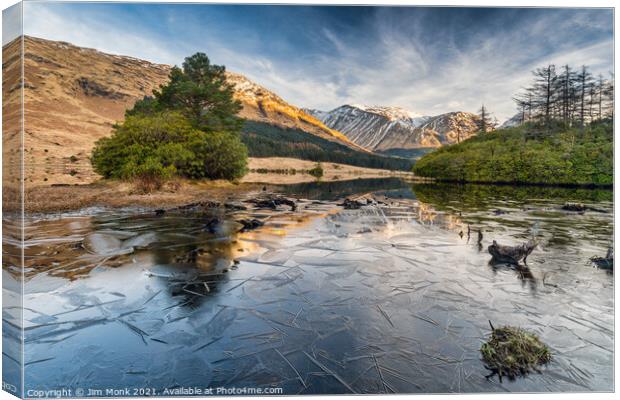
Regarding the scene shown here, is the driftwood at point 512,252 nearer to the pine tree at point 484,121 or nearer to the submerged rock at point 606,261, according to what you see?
the submerged rock at point 606,261

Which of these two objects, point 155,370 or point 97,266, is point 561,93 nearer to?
point 155,370

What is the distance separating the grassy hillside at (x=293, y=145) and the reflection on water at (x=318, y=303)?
205 inches

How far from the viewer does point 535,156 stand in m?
6.94

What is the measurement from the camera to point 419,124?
7637 millimetres

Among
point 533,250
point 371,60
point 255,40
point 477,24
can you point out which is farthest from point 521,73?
point 255,40

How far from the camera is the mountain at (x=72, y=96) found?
5.07m

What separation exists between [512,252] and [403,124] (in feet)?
12.5

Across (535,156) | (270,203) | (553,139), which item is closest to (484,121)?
(535,156)

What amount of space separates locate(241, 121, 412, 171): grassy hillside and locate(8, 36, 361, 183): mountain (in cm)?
546

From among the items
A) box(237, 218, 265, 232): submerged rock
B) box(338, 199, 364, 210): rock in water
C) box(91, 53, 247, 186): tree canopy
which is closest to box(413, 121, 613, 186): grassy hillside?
box(338, 199, 364, 210): rock in water

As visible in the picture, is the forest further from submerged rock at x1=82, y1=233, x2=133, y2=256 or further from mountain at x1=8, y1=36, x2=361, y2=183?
submerged rock at x1=82, y1=233, x2=133, y2=256

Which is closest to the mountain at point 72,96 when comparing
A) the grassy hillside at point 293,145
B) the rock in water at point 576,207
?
the grassy hillside at point 293,145

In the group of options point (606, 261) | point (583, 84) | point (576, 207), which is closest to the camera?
point (606, 261)

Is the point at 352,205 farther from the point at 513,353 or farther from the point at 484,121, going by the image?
the point at 513,353
